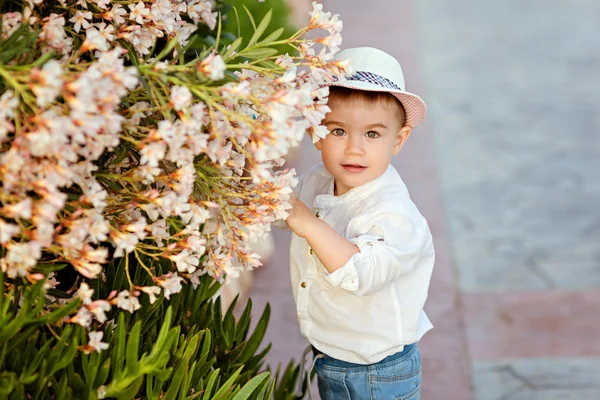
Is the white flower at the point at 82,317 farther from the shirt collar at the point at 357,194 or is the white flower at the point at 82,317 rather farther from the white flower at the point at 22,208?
the shirt collar at the point at 357,194

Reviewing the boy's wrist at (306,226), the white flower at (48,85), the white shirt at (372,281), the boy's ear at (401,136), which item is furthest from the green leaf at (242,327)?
the white flower at (48,85)

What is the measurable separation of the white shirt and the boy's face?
2.0 inches

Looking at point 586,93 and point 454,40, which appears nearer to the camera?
point 586,93

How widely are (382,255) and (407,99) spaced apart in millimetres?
406

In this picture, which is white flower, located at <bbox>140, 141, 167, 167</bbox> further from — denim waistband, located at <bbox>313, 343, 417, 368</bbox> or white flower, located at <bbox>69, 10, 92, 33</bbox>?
denim waistband, located at <bbox>313, 343, 417, 368</bbox>

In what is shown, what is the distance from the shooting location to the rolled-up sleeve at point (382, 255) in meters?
2.02

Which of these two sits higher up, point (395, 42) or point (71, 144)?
point (395, 42)

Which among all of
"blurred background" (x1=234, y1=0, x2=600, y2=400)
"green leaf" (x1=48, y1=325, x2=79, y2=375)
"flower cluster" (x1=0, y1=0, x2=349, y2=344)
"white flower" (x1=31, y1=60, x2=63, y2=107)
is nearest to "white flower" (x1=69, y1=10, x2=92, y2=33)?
"flower cluster" (x1=0, y1=0, x2=349, y2=344)

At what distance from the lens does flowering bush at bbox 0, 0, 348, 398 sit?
1413mm

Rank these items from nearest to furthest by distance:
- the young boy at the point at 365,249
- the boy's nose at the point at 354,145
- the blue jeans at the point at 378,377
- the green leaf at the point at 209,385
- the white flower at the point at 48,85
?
the white flower at the point at 48,85
the green leaf at the point at 209,385
the young boy at the point at 365,249
the boy's nose at the point at 354,145
the blue jeans at the point at 378,377

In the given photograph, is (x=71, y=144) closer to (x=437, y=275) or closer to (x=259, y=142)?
(x=259, y=142)

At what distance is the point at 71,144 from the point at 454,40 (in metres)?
7.23

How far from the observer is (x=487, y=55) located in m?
7.84

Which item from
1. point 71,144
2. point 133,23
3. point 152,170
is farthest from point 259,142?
point 133,23
